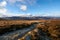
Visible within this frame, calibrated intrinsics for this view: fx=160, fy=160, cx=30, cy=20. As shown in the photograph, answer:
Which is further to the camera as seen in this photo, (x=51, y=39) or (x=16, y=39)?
(x=51, y=39)

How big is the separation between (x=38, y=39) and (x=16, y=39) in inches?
178

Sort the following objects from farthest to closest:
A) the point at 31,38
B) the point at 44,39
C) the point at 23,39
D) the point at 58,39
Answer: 1. the point at 58,39
2. the point at 44,39
3. the point at 31,38
4. the point at 23,39

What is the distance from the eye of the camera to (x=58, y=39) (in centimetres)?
3347

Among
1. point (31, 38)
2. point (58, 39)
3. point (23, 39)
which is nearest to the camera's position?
point (23, 39)

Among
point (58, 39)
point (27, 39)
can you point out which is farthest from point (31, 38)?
point (58, 39)

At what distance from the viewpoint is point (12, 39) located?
26656 mm

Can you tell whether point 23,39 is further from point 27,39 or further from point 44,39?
point 44,39

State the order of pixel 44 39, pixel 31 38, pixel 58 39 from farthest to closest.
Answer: pixel 58 39 → pixel 44 39 → pixel 31 38

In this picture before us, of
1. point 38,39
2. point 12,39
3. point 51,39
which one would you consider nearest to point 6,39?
point 12,39

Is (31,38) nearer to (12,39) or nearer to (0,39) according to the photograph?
(12,39)

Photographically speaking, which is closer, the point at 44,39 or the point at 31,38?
the point at 31,38

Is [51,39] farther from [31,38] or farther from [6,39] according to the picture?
[6,39]

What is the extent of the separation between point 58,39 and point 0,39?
42.0 ft

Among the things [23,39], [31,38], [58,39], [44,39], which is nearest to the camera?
[23,39]
